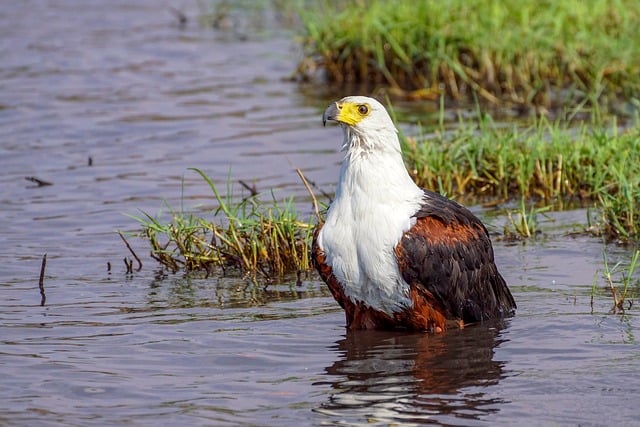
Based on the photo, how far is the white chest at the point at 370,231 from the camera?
5305 mm

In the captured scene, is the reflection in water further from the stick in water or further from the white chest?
the stick in water

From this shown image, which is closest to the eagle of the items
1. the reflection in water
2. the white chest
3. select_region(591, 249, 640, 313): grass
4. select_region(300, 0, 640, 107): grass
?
the white chest

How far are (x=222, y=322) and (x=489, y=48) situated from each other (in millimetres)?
5005

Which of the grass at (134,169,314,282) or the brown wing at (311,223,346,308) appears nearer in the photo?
the brown wing at (311,223,346,308)

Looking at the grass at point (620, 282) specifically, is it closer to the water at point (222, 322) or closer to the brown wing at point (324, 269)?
the water at point (222, 322)

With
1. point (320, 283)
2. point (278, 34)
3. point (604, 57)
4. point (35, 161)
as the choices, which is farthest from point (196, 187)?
point (278, 34)

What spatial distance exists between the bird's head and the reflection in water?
0.85 metres

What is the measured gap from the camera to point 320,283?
21.6ft

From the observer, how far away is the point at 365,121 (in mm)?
5488

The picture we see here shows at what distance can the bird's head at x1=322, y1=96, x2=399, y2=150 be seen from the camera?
548 centimetres

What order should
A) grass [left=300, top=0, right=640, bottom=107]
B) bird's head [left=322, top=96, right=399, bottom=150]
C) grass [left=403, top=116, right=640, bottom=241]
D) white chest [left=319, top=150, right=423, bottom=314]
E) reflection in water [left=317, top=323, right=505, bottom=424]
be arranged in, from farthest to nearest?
grass [left=300, top=0, right=640, bottom=107]
grass [left=403, top=116, right=640, bottom=241]
bird's head [left=322, top=96, right=399, bottom=150]
white chest [left=319, top=150, right=423, bottom=314]
reflection in water [left=317, top=323, right=505, bottom=424]

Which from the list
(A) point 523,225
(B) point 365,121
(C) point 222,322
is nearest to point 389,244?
(B) point 365,121

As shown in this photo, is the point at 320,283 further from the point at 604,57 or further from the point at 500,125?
the point at 604,57

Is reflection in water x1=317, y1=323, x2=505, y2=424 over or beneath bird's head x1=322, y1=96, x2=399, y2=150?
beneath
